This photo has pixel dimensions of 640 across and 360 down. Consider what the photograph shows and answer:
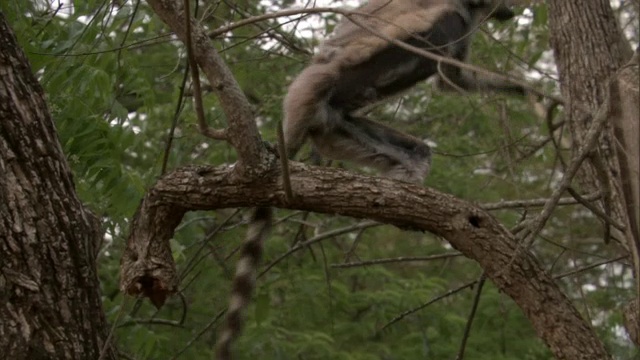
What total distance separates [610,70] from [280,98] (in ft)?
9.56

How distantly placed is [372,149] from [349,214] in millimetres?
1743

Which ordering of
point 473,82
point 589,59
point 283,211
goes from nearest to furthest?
point 589,59, point 473,82, point 283,211

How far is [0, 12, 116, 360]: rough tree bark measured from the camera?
152 inches

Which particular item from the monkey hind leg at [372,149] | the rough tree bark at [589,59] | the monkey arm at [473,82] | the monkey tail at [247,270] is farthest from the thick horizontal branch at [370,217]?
the monkey arm at [473,82]

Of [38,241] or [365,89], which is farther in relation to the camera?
[365,89]

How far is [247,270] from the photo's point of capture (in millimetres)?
4867

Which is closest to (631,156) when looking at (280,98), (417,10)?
(417,10)

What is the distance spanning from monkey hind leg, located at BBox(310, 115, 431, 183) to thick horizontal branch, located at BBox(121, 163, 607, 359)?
1.65 meters

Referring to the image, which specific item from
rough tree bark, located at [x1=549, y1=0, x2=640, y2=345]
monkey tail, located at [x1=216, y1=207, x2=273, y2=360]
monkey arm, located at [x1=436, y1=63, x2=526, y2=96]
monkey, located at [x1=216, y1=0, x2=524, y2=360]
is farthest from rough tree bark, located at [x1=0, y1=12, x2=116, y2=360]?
monkey arm, located at [x1=436, y1=63, x2=526, y2=96]

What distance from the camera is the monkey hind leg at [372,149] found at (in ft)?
19.1

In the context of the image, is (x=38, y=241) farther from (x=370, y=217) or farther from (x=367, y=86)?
(x=367, y=86)

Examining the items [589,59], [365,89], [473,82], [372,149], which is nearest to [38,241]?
[372,149]

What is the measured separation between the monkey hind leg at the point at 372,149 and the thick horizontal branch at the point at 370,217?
5.41ft

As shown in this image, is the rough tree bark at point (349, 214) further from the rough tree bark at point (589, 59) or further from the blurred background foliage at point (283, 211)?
the rough tree bark at point (589, 59)
